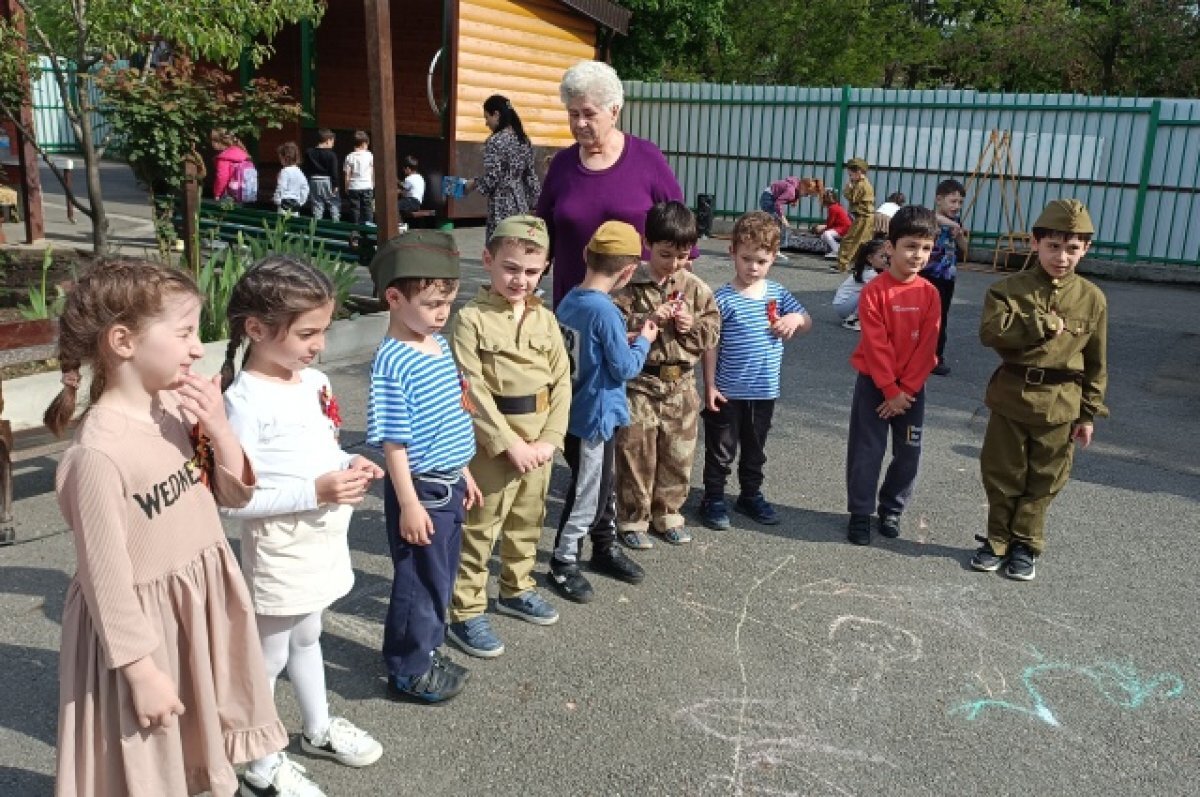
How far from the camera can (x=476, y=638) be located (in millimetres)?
3527

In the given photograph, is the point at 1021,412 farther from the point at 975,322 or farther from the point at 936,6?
the point at 936,6

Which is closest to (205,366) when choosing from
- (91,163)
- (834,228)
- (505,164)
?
(91,163)

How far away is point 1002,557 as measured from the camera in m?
4.43

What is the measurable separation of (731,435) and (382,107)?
388cm

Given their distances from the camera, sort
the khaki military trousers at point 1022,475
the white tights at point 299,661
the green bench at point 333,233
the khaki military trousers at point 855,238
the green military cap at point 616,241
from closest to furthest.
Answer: the white tights at point 299,661
the green military cap at point 616,241
the khaki military trousers at point 1022,475
the green bench at point 333,233
the khaki military trousers at point 855,238

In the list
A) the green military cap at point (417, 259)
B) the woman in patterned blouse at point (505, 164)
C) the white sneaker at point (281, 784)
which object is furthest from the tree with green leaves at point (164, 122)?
the white sneaker at point (281, 784)

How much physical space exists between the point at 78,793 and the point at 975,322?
9474 mm

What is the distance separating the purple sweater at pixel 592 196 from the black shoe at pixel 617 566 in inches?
47.6

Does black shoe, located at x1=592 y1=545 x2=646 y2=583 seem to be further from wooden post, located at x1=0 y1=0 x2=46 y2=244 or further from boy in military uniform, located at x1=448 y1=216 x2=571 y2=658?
wooden post, located at x1=0 y1=0 x2=46 y2=244

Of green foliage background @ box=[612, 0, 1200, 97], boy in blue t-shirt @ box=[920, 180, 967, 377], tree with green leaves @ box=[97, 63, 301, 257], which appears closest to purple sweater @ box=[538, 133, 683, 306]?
boy in blue t-shirt @ box=[920, 180, 967, 377]

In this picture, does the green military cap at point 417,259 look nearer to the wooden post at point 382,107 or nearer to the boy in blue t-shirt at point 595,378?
the boy in blue t-shirt at point 595,378

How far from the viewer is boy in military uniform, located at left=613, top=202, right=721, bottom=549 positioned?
4.11m

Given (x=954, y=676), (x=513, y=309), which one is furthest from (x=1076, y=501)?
(x=513, y=309)

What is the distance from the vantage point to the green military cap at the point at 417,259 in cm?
292
